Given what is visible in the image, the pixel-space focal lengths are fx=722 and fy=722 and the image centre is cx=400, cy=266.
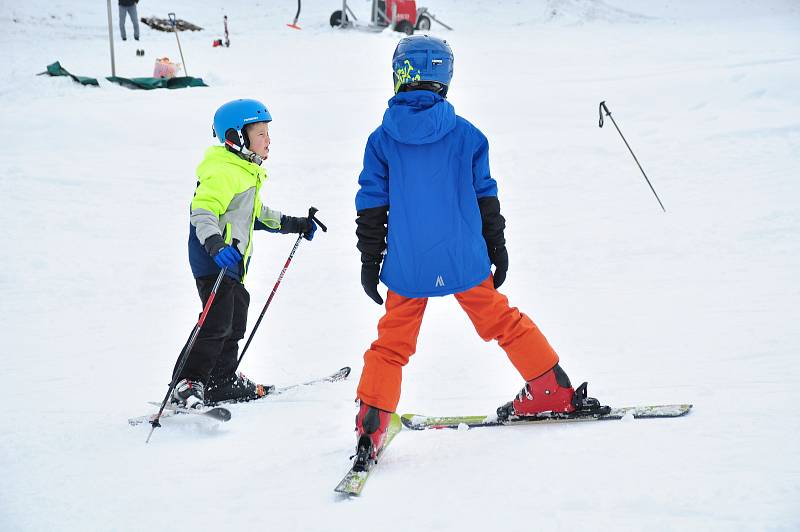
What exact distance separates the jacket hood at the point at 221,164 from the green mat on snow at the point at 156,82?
9.70 metres

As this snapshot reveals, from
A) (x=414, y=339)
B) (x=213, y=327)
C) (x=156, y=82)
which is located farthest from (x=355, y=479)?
(x=156, y=82)

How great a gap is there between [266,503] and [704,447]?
5.36 feet

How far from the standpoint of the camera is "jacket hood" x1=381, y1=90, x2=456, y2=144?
9.53ft

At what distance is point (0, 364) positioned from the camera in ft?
15.1

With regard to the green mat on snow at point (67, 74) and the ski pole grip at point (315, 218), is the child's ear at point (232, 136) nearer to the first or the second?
the ski pole grip at point (315, 218)

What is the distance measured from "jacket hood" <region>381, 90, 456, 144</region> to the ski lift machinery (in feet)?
54.2

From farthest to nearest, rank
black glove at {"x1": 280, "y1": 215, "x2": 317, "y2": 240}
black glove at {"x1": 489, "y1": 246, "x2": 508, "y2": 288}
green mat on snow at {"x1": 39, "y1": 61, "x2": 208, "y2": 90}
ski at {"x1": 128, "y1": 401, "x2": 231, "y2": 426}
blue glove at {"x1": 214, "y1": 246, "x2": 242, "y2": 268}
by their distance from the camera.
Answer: green mat on snow at {"x1": 39, "y1": 61, "x2": 208, "y2": 90}, black glove at {"x1": 280, "y1": 215, "x2": 317, "y2": 240}, ski at {"x1": 128, "y1": 401, "x2": 231, "y2": 426}, blue glove at {"x1": 214, "y1": 246, "x2": 242, "y2": 268}, black glove at {"x1": 489, "y1": 246, "x2": 508, "y2": 288}

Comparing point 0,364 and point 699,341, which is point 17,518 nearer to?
point 0,364

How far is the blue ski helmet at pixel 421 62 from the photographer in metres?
3.00

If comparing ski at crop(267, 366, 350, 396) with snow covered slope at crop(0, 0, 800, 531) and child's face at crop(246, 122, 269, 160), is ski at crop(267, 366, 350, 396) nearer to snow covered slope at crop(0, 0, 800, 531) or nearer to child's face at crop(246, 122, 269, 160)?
→ snow covered slope at crop(0, 0, 800, 531)

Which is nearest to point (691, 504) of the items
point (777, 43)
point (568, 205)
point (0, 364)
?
point (0, 364)

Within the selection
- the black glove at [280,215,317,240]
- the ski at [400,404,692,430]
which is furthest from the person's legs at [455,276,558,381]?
the black glove at [280,215,317,240]

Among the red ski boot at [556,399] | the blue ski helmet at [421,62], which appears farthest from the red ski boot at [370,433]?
the blue ski helmet at [421,62]

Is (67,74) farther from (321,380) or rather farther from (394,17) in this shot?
Result: (321,380)
